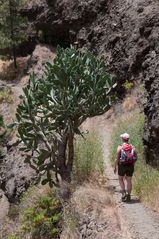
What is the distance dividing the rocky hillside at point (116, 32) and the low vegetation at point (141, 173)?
2.13ft

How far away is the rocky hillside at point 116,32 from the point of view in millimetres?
14445

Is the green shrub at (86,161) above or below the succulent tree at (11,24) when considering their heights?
below

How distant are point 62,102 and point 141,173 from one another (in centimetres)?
280

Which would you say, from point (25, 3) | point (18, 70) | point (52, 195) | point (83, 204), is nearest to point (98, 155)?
point (52, 195)

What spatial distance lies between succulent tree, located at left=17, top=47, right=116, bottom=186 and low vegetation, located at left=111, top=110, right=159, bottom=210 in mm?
1953

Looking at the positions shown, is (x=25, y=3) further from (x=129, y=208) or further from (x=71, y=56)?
(x=129, y=208)

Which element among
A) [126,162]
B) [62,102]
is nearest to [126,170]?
[126,162]

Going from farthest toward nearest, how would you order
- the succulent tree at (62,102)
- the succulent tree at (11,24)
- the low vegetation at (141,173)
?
the succulent tree at (11,24)
the succulent tree at (62,102)
the low vegetation at (141,173)

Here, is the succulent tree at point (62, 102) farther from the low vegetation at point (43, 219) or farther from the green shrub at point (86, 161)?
the low vegetation at point (43, 219)

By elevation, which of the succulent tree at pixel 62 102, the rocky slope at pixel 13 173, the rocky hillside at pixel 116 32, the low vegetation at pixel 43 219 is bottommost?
the low vegetation at pixel 43 219

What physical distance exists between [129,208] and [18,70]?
22.6 m

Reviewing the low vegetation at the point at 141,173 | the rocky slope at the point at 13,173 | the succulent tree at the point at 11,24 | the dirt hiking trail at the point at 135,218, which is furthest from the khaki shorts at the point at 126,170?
the succulent tree at the point at 11,24

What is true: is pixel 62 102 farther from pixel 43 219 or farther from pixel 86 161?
pixel 43 219

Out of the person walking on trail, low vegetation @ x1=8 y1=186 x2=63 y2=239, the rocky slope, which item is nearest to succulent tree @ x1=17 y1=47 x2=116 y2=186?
low vegetation @ x1=8 y1=186 x2=63 y2=239
